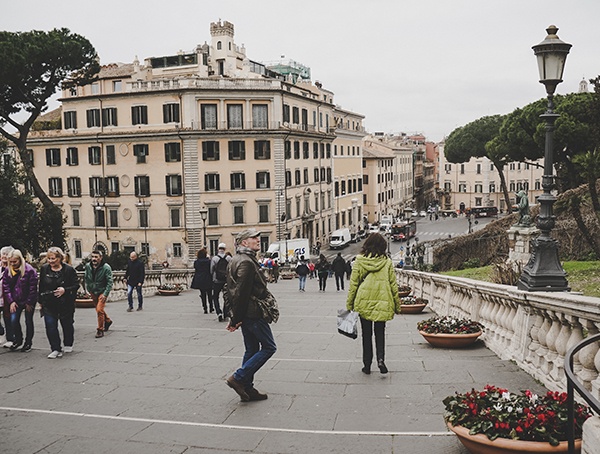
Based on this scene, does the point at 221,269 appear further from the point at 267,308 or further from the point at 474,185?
the point at 474,185

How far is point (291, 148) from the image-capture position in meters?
52.9

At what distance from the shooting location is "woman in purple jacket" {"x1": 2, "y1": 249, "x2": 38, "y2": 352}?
888 centimetres

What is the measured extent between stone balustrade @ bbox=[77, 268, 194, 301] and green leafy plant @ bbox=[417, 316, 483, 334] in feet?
45.5

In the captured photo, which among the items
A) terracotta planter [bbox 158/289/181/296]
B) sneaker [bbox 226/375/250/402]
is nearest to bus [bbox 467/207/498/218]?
terracotta planter [bbox 158/289/181/296]

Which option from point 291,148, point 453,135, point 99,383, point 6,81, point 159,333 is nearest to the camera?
point 99,383

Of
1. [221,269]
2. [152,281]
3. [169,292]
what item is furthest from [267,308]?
[152,281]

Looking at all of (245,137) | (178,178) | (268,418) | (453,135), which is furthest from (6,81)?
(453,135)

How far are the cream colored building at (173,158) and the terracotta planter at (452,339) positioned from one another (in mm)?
39200

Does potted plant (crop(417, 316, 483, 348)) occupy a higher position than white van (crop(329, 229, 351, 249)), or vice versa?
potted plant (crop(417, 316, 483, 348))

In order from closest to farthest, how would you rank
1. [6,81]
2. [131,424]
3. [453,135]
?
[131,424]
[6,81]
[453,135]

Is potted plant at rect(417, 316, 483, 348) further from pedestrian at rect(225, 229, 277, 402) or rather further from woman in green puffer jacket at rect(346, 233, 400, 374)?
pedestrian at rect(225, 229, 277, 402)

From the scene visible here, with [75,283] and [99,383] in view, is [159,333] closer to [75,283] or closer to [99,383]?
[75,283]

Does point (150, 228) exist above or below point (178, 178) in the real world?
below

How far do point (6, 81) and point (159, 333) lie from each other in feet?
103
